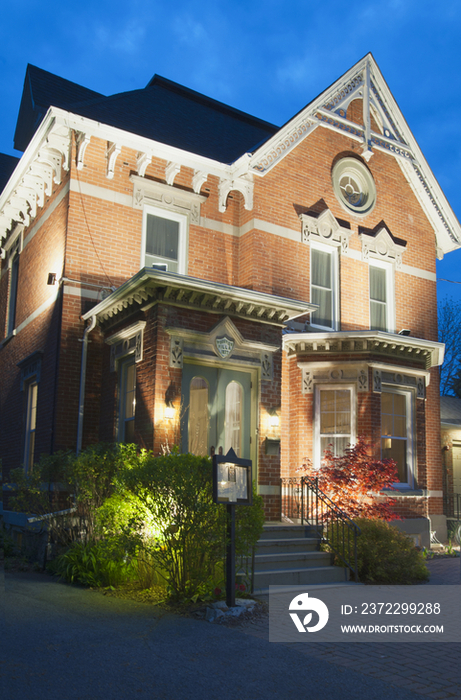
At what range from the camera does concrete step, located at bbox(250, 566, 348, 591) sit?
8.57 metres

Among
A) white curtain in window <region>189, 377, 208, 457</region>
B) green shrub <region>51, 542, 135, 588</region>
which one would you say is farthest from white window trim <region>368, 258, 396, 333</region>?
green shrub <region>51, 542, 135, 588</region>

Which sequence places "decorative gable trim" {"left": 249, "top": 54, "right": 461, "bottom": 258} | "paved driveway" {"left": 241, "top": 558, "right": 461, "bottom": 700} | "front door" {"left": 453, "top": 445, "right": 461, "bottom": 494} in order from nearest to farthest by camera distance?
"paved driveway" {"left": 241, "top": 558, "right": 461, "bottom": 700} → "decorative gable trim" {"left": 249, "top": 54, "right": 461, "bottom": 258} → "front door" {"left": 453, "top": 445, "right": 461, "bottom": 494}

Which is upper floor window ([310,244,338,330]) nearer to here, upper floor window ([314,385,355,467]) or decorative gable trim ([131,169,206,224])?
upper floor window ([314,385,355,467])

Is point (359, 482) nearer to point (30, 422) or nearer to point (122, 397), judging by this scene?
point (122, 397)

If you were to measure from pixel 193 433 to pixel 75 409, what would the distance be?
252cm

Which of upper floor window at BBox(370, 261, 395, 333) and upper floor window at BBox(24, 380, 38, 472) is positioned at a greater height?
upper floor window at BBox(370, 261, 395, 333)

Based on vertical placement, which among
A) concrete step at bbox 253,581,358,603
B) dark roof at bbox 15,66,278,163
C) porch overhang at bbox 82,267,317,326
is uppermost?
dark roof at bbox 15,66,278,163

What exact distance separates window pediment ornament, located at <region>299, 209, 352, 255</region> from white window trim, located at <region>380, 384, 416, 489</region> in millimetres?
3741

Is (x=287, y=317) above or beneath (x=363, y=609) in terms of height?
above

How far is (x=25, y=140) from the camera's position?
57.6ft

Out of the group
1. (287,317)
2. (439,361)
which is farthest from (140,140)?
(439,361)

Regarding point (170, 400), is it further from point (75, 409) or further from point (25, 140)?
point (25, 140)

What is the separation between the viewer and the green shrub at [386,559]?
30.8ft

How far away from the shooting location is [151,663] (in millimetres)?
5148
